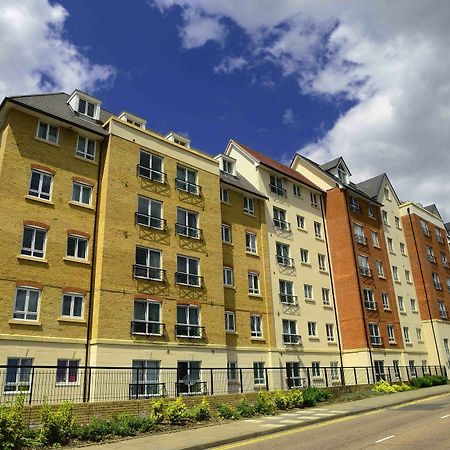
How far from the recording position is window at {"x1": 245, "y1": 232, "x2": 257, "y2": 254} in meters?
31.3

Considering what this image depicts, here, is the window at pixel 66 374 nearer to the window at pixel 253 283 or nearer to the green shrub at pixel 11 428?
the green shrub at pixel 11 428

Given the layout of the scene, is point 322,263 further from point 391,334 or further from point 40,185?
point 40,185

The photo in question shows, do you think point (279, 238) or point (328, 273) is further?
point (328, 273)

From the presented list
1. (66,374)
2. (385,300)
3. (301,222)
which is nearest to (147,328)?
(66,374)

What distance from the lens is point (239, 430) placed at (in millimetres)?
14695

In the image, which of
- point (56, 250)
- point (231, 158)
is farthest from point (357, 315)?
point (56, 250)

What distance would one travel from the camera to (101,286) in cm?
2150

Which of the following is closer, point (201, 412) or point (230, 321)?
point (201, 412)

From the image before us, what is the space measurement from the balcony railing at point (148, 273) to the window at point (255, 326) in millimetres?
7831

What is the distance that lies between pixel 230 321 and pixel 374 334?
14139mm

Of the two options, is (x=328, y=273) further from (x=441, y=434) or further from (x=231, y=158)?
(x=441, y=434)

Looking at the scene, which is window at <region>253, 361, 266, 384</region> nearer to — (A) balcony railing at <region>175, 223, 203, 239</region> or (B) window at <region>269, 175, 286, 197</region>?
(A) balcony railing at <region>175, 223, 203, 239</region>

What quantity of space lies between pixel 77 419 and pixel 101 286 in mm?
7707

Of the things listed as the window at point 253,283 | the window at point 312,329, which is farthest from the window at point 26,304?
the window at point 312,329
